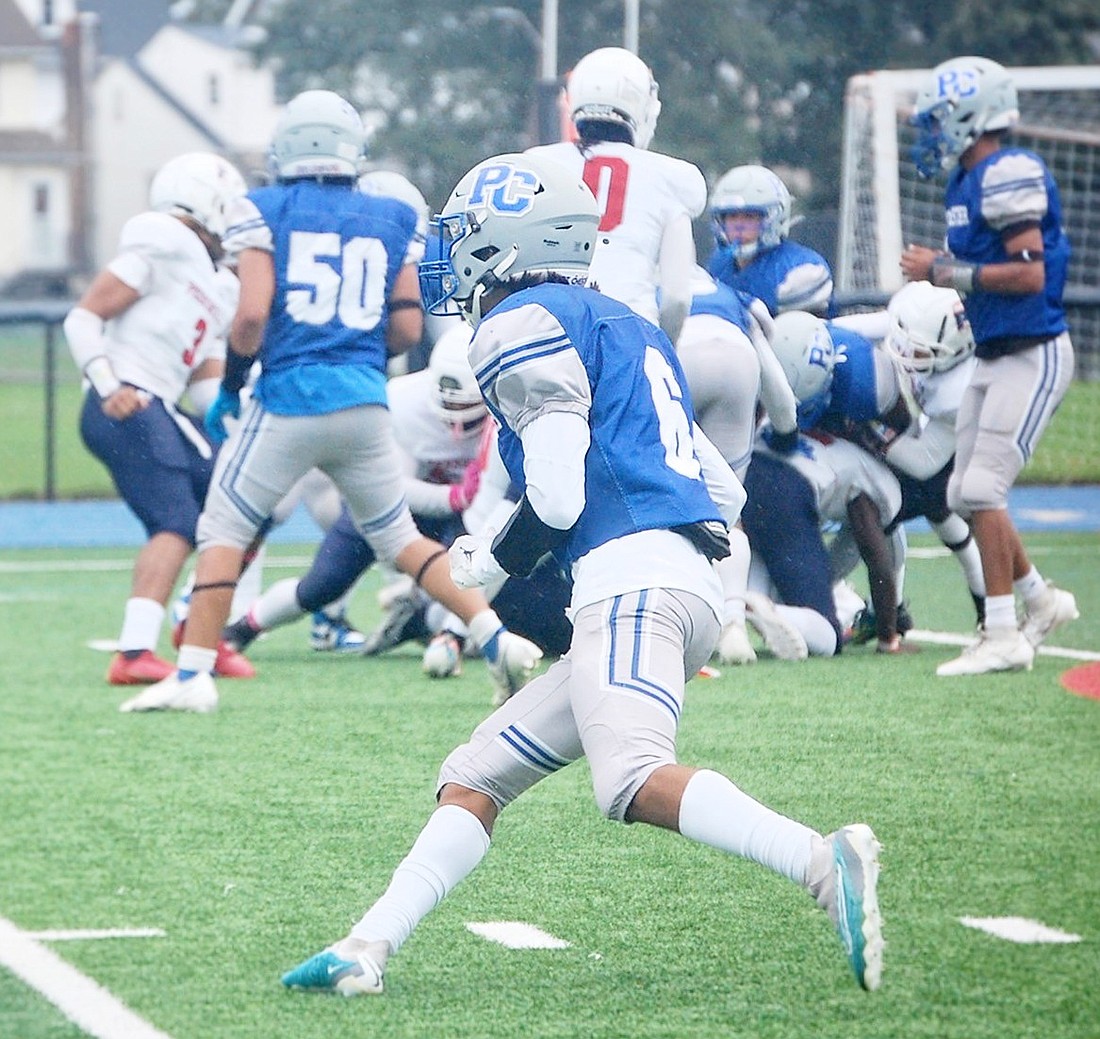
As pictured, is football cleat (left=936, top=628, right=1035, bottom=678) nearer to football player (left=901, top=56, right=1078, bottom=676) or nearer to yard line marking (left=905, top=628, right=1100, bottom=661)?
football player (left=901, top=56, right=1078, bottom=676)

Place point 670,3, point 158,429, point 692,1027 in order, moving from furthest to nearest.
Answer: point 670,3, point 158,429, point 692,1027

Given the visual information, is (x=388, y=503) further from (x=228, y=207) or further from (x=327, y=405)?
(x=228, y=207)

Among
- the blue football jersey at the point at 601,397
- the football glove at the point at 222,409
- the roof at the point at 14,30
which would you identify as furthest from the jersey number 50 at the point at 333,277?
the roof at the point at 14,30

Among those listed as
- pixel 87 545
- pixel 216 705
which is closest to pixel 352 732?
pixel 216 705

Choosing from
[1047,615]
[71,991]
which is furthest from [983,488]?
[71,991]

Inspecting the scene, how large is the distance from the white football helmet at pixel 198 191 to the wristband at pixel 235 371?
2.84 ft

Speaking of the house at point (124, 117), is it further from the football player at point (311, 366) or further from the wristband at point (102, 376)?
the football player at point (311, 366)

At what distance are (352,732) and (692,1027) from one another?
2958 mm

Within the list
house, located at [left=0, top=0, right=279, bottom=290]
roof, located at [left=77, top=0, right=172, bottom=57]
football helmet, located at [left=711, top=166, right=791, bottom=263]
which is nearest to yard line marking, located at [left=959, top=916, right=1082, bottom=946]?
football helmet, located at [left=711, top=166, right=791, bottom=263]

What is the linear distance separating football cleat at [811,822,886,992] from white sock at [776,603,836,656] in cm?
425

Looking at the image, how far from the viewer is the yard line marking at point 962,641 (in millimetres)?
7723

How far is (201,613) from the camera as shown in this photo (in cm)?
659

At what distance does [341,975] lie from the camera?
143 inches

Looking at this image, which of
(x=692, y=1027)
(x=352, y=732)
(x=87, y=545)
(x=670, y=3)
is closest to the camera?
(x=692, y=1027)
